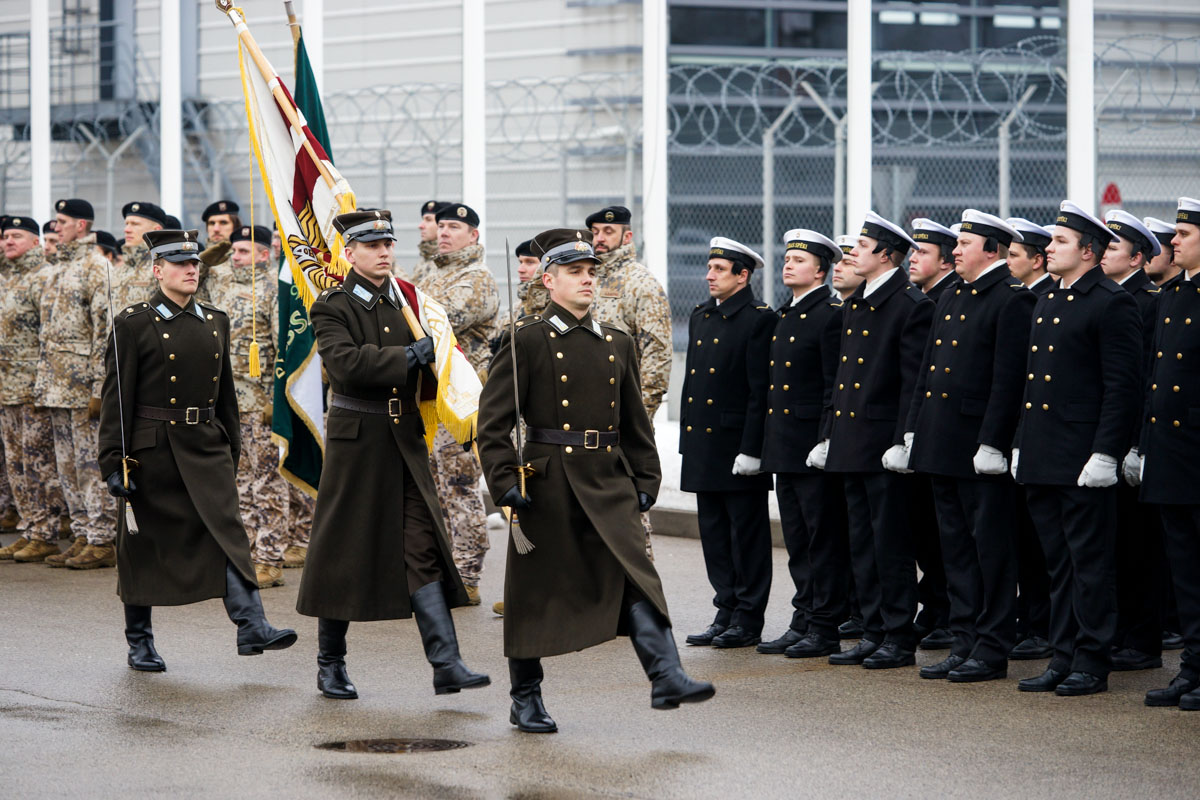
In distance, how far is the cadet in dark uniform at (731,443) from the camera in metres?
8.16

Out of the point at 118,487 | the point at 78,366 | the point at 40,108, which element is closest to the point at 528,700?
the point at 118,487

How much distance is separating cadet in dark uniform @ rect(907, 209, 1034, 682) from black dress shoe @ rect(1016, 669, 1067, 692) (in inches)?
9.5

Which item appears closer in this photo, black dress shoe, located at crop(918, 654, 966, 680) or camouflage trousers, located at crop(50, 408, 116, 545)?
black dress shoe, located at crop(918, 654, 966, 680)

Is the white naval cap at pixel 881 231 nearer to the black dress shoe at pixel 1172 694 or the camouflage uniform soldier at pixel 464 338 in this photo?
the black dress shoe at pixel 1172 694

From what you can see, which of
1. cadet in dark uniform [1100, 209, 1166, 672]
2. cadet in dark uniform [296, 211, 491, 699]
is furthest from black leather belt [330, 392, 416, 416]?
cadet in dark uniform [1100, 209, 1166, 672]

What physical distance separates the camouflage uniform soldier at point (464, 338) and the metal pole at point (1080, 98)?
12.9 ft

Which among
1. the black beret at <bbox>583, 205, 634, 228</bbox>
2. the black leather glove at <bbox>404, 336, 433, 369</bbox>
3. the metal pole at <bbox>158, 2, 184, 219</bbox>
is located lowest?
the black leather glove at <bbox>404, 336, 433, 369</bbox>

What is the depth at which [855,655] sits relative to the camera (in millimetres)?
7668

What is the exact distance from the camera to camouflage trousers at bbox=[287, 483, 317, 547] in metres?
11.0

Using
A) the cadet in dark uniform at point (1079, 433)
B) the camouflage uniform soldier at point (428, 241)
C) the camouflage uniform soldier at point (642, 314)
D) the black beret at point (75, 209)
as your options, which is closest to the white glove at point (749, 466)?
the camouflage uniform soldier at point (642, 314)

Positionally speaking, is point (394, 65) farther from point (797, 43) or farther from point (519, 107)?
point (797, 43)

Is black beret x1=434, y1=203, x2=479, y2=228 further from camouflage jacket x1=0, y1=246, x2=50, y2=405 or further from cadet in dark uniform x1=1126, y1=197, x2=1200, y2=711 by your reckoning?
cadet in dark uniform x1=1126, y1=197, x2=1200, y2=711

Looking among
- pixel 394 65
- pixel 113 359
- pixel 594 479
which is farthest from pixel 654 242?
pixel 594 479

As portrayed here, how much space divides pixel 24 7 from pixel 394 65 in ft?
15.3
